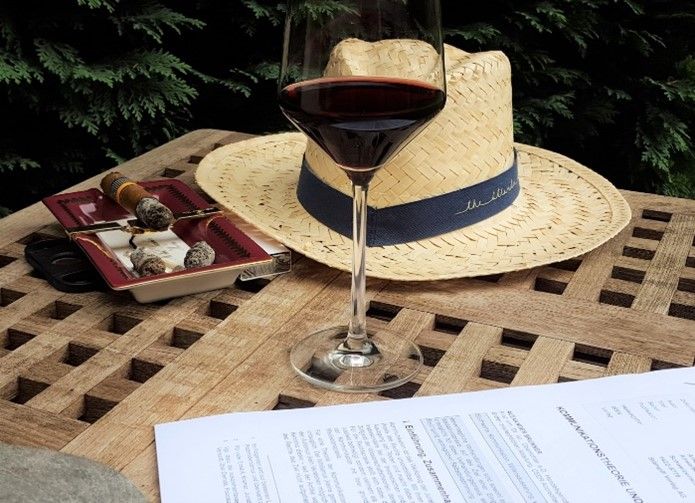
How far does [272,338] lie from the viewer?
90cm

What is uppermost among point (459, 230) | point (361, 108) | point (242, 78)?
point (361, 108)

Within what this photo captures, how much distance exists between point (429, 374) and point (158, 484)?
0.27 metres

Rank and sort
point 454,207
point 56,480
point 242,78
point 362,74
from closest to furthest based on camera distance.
Answer: point 56,480 < point 362,74 < point 454,207 < point 242,78

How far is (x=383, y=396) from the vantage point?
807 mm

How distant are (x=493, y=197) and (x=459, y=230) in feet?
0.21

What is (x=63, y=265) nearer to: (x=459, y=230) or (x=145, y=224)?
(x=145, y=224)

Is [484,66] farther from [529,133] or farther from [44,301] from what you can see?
[529,133]

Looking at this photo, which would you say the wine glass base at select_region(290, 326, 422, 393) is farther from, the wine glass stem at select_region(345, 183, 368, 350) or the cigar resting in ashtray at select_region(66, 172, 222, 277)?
the cigar resting in ashtray at select_region(66, 172, 222, 277)

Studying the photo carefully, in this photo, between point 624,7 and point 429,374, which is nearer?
point 429,374

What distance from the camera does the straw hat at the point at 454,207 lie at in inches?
42.3

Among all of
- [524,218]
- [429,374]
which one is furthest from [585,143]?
[429,374]

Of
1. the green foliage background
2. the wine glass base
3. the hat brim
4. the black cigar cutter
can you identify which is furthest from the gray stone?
the green foliage background

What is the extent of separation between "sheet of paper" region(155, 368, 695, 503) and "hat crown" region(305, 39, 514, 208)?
38cm

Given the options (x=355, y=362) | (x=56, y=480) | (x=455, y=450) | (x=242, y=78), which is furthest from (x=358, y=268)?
(x=242, y=78)
